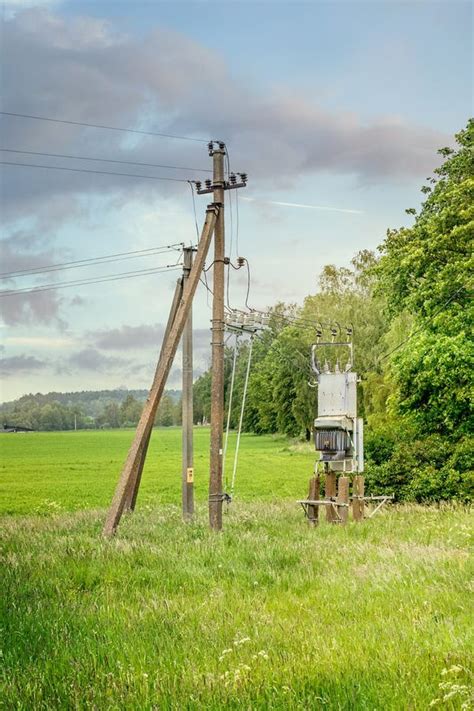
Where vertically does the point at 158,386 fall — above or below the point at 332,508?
above

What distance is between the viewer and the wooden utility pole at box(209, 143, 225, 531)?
1831 centimetres

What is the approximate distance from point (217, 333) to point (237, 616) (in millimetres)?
9883

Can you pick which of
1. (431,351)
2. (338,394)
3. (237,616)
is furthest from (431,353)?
(237,616)

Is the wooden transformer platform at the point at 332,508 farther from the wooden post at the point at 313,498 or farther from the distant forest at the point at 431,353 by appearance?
the distant forest at the point at 431,353

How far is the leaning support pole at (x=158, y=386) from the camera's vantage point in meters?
17.2

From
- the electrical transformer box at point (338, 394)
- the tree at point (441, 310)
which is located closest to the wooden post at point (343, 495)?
the electrical transformer box at point (338, 394)

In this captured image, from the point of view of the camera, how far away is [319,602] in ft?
34.1

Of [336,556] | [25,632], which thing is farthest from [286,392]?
[25,632]

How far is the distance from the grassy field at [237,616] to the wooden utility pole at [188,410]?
56.3 inches

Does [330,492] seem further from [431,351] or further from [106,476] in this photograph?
[106,476]

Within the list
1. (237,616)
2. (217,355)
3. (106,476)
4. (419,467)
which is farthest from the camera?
(106,476)

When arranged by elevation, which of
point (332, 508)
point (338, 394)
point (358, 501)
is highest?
point (338, 394)

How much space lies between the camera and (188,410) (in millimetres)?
20781

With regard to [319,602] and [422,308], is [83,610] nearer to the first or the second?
[319,602]
